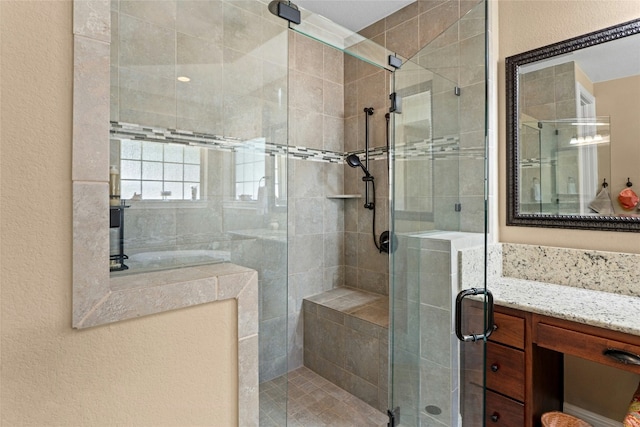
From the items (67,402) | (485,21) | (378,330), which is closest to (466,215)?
(485,21)

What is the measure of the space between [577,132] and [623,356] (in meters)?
1.17

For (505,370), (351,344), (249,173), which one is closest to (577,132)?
(505,370)

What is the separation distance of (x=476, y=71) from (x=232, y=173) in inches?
44.9

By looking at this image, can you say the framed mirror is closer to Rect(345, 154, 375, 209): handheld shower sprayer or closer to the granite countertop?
the granite countertop

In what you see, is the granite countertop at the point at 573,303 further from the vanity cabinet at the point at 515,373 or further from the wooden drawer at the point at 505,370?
the wooden drawer at the point at 505,370

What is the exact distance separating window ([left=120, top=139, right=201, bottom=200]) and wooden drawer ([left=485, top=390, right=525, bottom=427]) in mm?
1721

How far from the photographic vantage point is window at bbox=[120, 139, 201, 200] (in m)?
0.97

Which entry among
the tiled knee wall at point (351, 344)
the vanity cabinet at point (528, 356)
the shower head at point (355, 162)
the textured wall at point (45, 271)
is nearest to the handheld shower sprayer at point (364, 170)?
the shower head at point (355, 162)

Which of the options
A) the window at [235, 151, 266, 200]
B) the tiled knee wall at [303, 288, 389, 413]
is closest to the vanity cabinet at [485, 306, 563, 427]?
the tiled knee wall at [303, 288, 389, 413]

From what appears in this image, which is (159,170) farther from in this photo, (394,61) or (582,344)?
(582,344)

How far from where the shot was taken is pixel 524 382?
1.49m

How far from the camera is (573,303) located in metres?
1.46

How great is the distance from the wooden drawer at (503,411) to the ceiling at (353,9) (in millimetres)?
2744

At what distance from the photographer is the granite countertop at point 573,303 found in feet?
4.12
